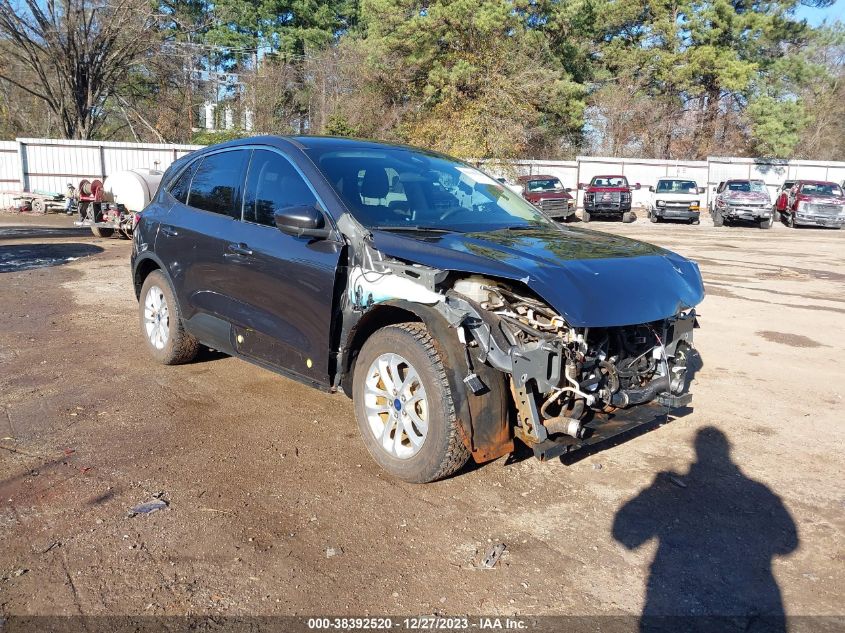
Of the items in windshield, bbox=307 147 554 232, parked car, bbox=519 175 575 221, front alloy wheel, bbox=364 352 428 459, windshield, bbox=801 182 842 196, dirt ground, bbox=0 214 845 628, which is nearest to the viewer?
dirt ground, bbox=0 214 845 628

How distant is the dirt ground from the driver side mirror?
51.8 inches

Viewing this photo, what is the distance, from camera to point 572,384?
3521 mm

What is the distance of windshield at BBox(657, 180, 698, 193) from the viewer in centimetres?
2856

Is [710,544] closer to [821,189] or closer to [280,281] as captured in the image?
[280,281]

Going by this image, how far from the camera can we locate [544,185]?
27328 millimetres

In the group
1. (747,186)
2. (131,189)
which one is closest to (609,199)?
(747,186)

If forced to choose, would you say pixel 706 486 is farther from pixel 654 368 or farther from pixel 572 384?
pixel 572 384

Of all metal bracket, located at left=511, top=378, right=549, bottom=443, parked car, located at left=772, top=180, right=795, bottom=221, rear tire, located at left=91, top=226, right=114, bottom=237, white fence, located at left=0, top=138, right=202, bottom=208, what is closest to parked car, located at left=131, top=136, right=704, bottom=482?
metal bracket, located at left=511, top=378, right=549, bottom=443

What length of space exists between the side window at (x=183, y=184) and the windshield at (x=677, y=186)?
26.0 meters

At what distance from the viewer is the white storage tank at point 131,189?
16750 mm

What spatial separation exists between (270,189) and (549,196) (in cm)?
2287

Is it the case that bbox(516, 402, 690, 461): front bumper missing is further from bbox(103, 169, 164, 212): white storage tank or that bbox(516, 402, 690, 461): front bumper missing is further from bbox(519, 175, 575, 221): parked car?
bbox(519, 175, 575, 221): parked car

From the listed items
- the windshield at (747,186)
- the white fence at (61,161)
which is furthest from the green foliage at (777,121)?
the white fence at (61,161)

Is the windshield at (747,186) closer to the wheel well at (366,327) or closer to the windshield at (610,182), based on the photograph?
the windshield at (610,182)
